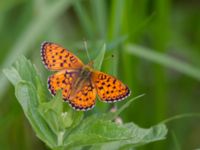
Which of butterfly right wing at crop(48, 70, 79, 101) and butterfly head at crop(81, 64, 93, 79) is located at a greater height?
butterfly right wing at crop(48, 70, 79, 101)

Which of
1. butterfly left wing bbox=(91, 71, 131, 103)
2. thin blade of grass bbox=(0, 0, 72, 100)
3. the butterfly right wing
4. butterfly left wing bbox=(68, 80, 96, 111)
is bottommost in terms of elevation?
thin blade of grass bbox=(0, 0, 72, 100)

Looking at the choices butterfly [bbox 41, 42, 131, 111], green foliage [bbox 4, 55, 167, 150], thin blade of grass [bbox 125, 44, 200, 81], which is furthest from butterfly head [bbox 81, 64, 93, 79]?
thin blade of grass [bbox 125, 44, 200, 81]

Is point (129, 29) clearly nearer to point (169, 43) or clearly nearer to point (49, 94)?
point (169, 43)

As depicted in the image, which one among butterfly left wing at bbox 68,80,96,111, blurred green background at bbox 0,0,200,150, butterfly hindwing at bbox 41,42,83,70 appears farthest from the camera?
blurred green background at bbox 0,0,200,150

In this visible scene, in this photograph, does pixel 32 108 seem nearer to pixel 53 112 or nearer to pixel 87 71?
pixel 53 112

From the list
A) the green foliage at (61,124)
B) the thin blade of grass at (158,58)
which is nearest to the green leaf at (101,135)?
the green foliage at (61,124)

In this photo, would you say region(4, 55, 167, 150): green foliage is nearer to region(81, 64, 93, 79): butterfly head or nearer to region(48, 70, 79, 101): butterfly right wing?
region(48, 70, 79, 101): butterfly right wing
